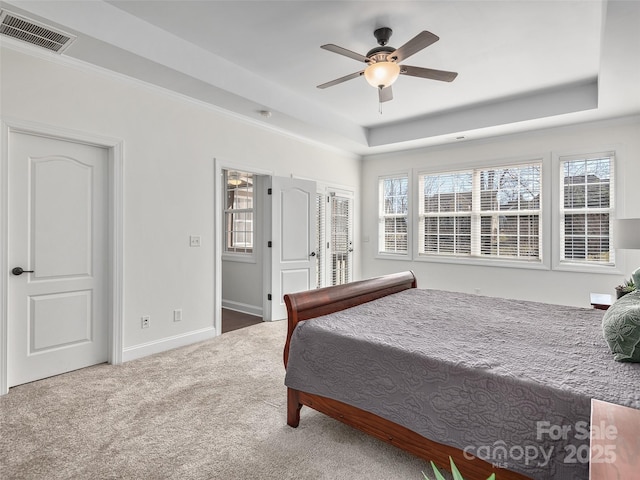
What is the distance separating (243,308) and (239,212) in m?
1.48

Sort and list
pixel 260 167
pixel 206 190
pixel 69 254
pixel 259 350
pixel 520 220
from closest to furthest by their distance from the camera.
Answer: pixel 69 254 < pixel 259 350 < pixel 206 190 < pixel 260 167 < pixel 520 220

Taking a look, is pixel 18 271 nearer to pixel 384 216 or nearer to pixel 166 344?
pixel 166 344

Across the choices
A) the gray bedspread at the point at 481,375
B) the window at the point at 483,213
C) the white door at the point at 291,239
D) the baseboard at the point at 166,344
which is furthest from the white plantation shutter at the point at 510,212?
the baseboard at the point at 166,344

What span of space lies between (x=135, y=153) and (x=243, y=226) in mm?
2293

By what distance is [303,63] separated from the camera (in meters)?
3.50

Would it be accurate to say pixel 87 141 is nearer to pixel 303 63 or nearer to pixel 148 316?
pixel 148 316


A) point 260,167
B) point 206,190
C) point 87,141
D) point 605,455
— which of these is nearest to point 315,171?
point 260,167

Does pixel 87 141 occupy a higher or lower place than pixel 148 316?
higher

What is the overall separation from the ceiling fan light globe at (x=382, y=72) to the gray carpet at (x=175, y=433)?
2.45 m

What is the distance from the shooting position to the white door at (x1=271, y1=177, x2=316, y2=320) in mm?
4750

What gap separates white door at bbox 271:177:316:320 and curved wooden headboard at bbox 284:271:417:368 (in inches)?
75.2

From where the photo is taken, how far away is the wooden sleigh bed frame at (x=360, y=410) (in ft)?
4.93

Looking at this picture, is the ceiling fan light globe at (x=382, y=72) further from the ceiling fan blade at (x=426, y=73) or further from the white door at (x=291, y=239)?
the white door at (x=291, y=239)

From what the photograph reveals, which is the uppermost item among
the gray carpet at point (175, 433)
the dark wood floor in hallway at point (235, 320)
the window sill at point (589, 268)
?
the window sill at point (589, 268)
